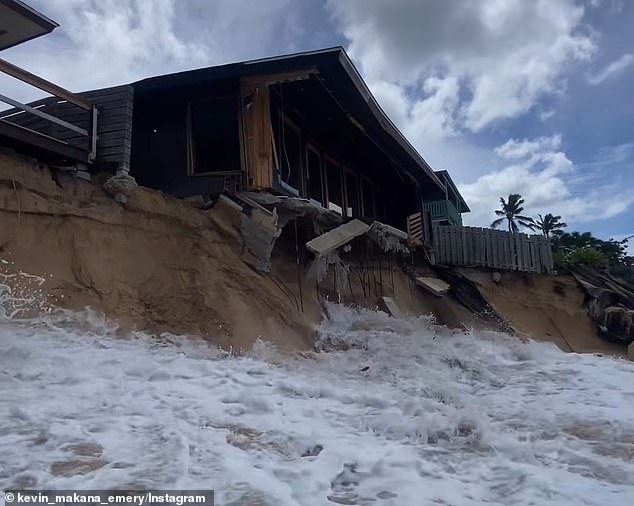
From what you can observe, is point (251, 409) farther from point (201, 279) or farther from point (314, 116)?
point (314, 116)

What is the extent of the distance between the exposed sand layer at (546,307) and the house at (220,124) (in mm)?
6404

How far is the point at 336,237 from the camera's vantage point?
35.5 feet

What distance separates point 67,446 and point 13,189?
482 centimetres

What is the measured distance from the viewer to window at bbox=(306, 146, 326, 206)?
13609mm

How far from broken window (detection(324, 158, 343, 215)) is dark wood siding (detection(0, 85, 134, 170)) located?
636 cm

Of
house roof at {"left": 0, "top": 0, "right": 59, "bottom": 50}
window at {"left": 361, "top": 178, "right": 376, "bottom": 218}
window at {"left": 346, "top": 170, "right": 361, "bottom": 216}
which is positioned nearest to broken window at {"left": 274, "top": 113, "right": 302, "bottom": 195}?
window at {"left": 346, "top": 170, "right": 361, "bottom": 216}

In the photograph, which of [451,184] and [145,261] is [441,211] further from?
[145,261]

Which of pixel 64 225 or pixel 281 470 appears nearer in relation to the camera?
pixel 281 470

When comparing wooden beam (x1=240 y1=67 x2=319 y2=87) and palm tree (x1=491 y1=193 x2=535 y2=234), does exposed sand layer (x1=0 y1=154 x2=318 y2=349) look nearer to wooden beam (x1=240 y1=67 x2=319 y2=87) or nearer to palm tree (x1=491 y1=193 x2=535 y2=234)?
wooden beam (x1=240 y1=67 x2=319 y2=87)

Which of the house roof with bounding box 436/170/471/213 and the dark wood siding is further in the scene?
the house roof with bounding box 436/170/471/213

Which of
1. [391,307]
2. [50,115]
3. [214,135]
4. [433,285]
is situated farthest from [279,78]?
[433,285]

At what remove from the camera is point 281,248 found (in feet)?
35.9

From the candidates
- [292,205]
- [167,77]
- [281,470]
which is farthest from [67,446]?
[167,77]

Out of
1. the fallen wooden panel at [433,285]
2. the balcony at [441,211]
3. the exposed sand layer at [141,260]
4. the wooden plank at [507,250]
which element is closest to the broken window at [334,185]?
the fallen wooden panel at [433,285]
